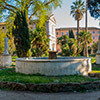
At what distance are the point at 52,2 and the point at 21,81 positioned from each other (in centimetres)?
1464

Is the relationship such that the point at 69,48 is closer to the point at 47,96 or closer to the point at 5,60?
the point at 5,60

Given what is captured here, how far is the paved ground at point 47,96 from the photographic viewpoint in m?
4.74

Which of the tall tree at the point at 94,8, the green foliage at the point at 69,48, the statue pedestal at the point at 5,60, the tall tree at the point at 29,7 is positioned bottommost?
the statue pedestal at the point at 5,60

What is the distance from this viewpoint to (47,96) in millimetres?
4934

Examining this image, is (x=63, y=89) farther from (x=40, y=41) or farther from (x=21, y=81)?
(x=40, y=41)

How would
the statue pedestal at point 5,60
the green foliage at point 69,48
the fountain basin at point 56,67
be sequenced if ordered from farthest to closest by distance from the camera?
the green foliage at point 69,48, the statue pedestal at point 5,60, the fountain basin at point 56,67

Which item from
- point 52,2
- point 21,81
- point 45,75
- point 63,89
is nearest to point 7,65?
point 45,75

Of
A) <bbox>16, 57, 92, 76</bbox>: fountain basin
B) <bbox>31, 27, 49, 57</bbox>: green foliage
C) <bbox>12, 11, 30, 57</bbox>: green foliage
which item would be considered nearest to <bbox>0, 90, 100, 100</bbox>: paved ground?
<bbox>16, 57, 92, 76</bbox>: fountain basin

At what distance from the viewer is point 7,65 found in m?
13.2

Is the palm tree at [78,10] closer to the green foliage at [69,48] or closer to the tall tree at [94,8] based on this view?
the green foliage at [69,48]

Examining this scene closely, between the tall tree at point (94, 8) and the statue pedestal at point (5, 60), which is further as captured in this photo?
the statue pedestal at point (5, 60)

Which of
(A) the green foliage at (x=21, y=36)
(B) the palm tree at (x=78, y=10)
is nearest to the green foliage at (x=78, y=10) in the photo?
(B) the palm tree at (x=78, y=10)

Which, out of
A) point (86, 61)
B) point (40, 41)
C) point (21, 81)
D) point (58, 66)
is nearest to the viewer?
point (21, 81)

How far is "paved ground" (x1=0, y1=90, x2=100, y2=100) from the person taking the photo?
187 inches
